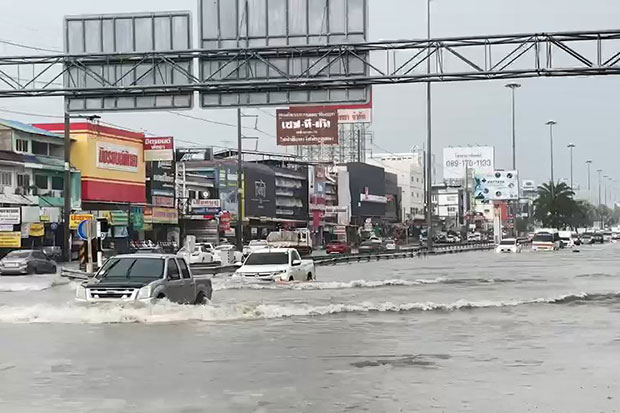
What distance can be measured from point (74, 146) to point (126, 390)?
183ft

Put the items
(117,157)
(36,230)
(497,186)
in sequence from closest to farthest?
(36,230) < (117,157) < (497,186)

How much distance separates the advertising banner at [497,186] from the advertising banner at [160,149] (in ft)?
145

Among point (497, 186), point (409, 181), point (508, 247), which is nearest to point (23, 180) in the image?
point (508, 247)

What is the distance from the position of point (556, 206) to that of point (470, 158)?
34781 millimetres

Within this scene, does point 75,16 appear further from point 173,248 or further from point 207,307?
point 173,248

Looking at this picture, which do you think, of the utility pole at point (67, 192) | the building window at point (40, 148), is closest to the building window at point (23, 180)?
the building window at point (40, 148)

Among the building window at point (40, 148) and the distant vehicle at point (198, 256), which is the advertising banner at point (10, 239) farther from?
the distant vehicle at point (198, 256)

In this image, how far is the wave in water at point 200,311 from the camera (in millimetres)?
18891

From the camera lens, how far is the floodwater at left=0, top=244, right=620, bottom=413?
10.3 metres

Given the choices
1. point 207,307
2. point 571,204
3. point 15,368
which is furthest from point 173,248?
point 571,204

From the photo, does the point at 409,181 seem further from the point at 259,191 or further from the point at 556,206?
the point at 259,191

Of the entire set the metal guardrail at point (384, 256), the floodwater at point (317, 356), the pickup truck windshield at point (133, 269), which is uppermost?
the pickup truck windshield at point (133, 269)

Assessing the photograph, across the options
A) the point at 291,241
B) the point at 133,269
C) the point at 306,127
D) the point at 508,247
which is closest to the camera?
the point at 133,269

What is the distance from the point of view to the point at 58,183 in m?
62.7
